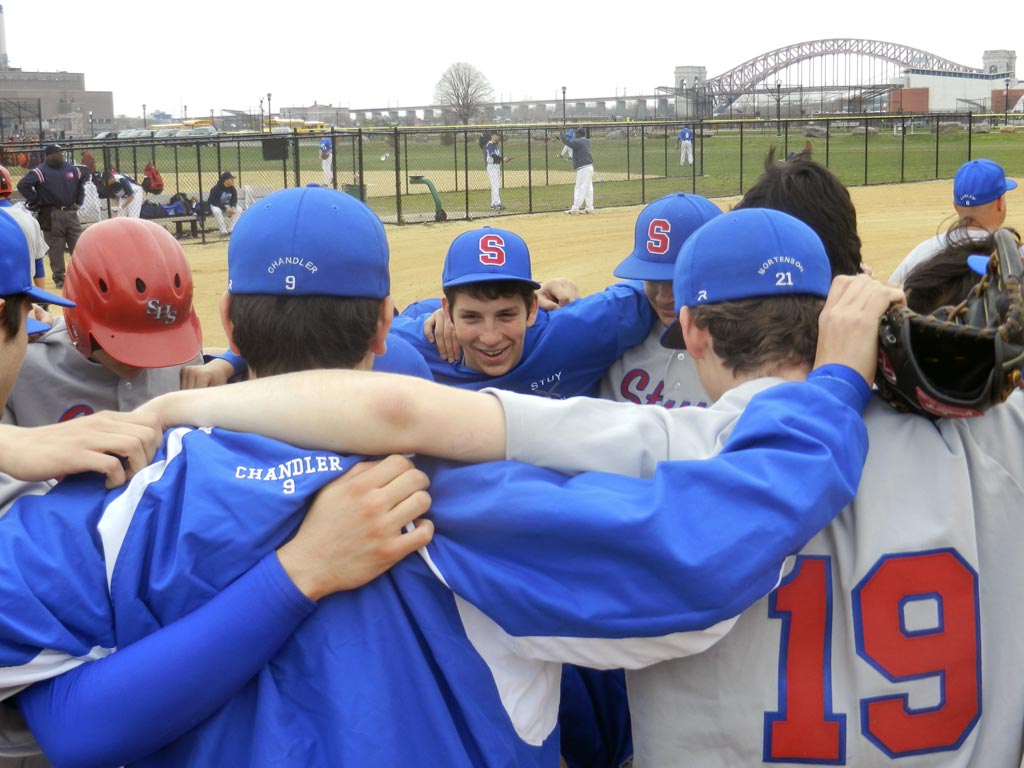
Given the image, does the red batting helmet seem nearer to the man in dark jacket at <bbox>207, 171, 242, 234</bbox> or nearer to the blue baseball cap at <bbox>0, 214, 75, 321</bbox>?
the blue baseball cap at <bbox>0, 214, 75, 321</bbox>

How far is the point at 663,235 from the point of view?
4258mm

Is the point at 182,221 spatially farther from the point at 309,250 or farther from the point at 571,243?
the point at 309,250

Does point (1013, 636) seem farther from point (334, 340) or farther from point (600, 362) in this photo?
point (600, 362)

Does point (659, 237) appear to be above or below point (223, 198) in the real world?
below

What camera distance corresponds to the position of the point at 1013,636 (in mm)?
1914

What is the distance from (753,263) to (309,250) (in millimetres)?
903

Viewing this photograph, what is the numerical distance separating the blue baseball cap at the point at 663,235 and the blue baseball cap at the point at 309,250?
85.8 inches

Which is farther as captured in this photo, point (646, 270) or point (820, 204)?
point (646, 270)

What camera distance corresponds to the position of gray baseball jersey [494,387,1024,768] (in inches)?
73.3

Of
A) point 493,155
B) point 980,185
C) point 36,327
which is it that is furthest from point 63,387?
point 493,155

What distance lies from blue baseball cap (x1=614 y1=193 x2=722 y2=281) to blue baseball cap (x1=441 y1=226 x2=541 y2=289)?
42 centimetres

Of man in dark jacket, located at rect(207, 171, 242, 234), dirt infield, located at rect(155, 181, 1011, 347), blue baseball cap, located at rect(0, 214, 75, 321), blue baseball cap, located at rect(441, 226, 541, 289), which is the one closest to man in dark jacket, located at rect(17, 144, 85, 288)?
dirt infield, located at rect(155, 181, 1011, 347)

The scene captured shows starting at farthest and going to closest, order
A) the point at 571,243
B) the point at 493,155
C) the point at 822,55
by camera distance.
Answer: the point at 822,55 < the point at 493,155 < the point at 571,243

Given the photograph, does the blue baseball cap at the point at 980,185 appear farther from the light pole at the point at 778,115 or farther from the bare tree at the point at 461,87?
the bare tree at the point at 461,87
